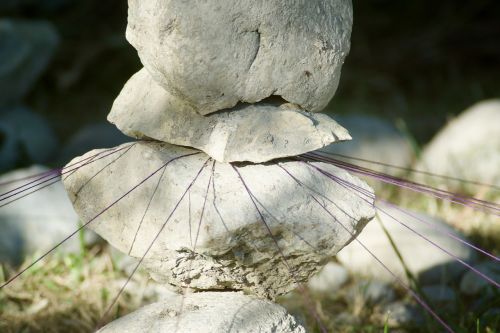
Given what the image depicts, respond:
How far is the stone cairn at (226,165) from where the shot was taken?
56.6 inches

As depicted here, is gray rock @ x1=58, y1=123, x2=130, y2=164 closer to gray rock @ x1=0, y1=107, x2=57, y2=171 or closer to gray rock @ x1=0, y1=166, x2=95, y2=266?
gray rock @ x1=0, y1=107, x2=57, y2=171

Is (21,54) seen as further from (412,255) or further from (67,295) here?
(412,255)

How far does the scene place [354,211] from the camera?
1544 mm

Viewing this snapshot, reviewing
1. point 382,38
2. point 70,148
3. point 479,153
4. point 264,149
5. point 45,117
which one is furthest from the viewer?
point 382,38

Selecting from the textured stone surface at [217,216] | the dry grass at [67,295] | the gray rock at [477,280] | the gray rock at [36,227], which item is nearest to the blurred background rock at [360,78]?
the gray rock at [477,280]

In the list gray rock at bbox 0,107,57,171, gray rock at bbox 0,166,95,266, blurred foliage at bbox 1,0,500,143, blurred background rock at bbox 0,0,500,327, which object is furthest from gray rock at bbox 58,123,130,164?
gray rock at bbox 0,166,95,266

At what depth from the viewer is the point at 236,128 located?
1479 millimetres

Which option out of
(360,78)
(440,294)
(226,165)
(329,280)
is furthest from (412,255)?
(360,78)

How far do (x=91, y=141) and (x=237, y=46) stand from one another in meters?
2.58

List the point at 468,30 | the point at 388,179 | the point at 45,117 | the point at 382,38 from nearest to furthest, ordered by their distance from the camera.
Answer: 1. the point at 388,179
2. the point at 45,117
3. the point at 468,30
4. the point at 382,38

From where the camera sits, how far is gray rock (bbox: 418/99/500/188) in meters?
3.49

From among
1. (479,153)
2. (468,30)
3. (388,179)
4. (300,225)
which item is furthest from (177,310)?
(468,30)

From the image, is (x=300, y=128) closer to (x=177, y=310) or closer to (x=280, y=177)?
(x=280, y=177)

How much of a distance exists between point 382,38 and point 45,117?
8.27 feet
